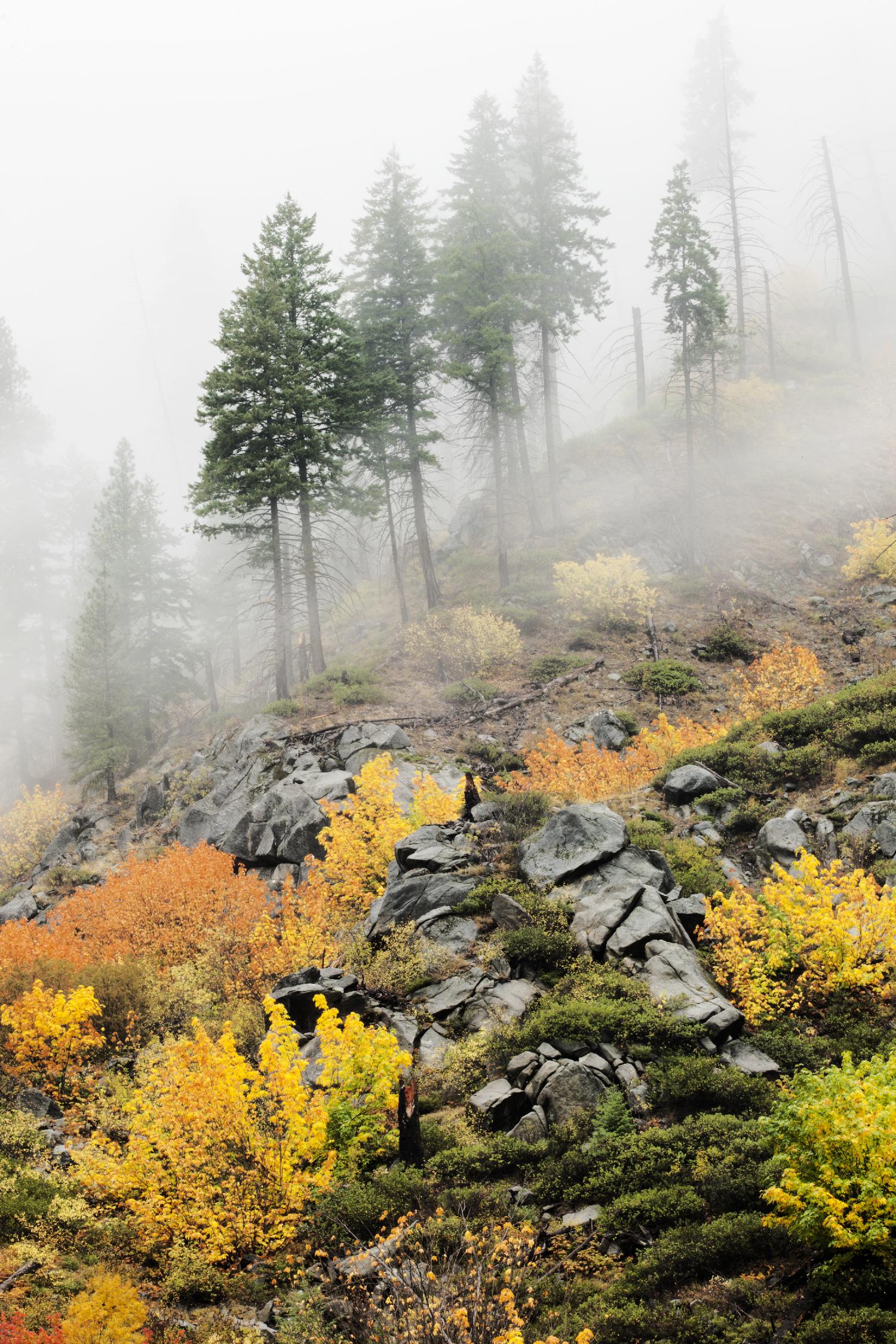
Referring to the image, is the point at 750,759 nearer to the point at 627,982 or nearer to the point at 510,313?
the point at 627,982

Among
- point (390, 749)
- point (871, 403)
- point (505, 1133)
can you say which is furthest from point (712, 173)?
point (505, 1133)

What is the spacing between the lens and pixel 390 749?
1848 cm

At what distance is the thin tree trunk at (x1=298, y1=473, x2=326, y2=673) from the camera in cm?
2331

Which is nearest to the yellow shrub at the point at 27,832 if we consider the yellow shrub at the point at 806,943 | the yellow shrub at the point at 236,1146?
the yellow shrub at the point at 236,1146

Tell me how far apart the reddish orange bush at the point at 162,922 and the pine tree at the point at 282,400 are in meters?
8.91

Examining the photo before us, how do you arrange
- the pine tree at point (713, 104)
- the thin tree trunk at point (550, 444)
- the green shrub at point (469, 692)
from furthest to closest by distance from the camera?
the pine tree at point (713, 104), the thin tree trunk at point (550, 444), the green shrub at point (469, 692)

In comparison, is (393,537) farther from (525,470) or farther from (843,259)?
(843,259)

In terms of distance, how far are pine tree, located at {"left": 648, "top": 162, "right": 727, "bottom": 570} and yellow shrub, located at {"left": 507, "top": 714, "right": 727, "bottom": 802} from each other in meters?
13.2

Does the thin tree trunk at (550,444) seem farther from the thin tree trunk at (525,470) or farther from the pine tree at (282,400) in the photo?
the pine tree at (282,400)

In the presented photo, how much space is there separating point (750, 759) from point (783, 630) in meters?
11.7

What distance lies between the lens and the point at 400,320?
27.4 metres

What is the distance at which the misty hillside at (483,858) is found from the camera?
19.7ft

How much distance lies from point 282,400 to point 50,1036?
17997mm

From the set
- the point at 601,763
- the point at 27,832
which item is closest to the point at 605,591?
the point at 601,763
